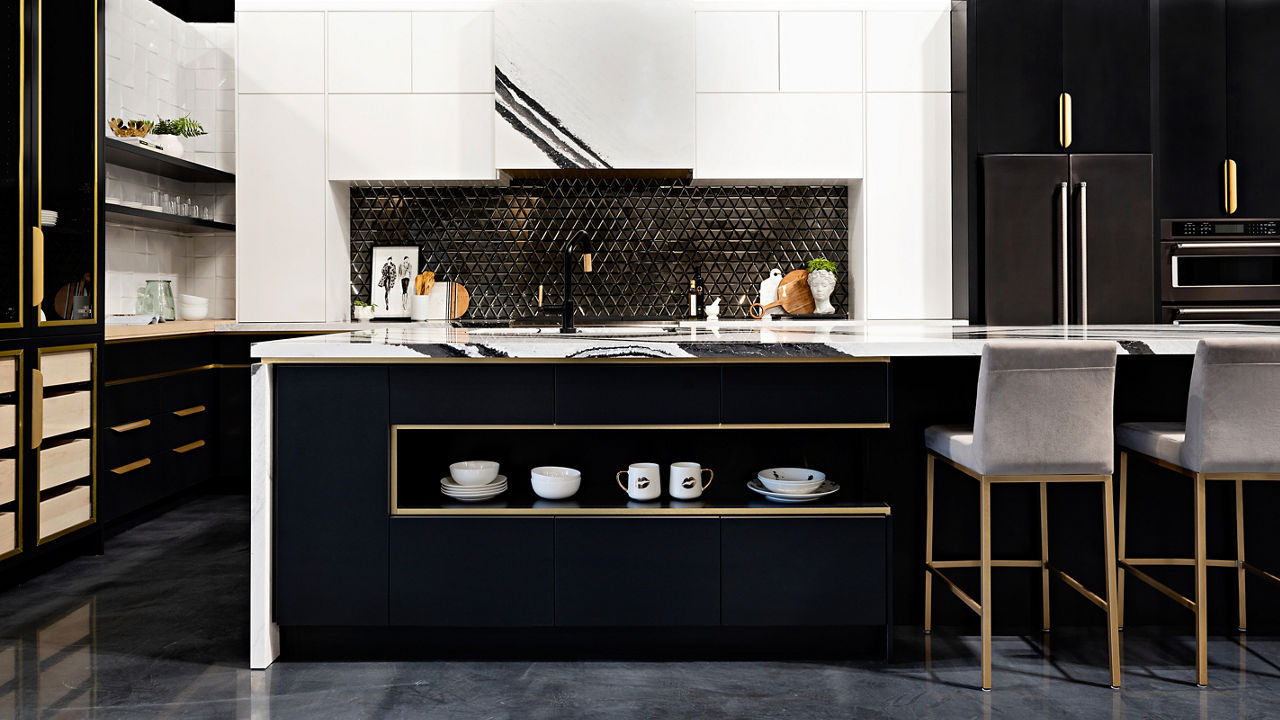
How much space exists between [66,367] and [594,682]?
242cm

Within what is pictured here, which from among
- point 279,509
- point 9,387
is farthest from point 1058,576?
point 9,387

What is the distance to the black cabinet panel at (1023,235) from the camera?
440 centimetres

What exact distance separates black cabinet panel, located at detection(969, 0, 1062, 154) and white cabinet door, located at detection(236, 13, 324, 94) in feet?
11.3

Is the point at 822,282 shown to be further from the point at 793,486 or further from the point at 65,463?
the point at 65,463

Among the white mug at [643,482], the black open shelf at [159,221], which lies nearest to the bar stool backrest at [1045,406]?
the white mug at [643,482]

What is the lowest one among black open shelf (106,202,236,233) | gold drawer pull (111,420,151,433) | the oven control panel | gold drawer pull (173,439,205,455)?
gold drawer pull (173,439,205,455)

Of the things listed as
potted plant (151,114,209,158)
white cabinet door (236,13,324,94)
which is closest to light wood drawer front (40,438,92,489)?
potted plant (151,114,209,158)

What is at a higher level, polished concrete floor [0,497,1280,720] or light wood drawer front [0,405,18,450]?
light wood drawer front [0,405,18,450]

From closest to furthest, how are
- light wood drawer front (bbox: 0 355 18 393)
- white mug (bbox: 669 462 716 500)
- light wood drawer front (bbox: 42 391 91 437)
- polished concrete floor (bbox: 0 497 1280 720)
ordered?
polished concrete floor (bbox: 0 497 1280 720), white mug (bbox: 669 462 716 500), light wood drawer front (bbox: 0 355 18 393), light wood drawer front (bbox: 42 391 91 437)

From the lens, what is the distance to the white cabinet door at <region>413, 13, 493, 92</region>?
465 cm

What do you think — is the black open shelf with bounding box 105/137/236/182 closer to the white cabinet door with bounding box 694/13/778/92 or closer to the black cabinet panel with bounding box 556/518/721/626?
the white cabinet door with bounding box 694/13/778/92

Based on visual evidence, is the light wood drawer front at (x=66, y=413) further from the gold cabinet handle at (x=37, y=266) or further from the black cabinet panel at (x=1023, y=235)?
the black cabinet panel at (x=1023, y=235)

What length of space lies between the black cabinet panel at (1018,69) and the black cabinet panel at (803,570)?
9.61ft

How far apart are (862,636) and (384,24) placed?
13.0 ft
